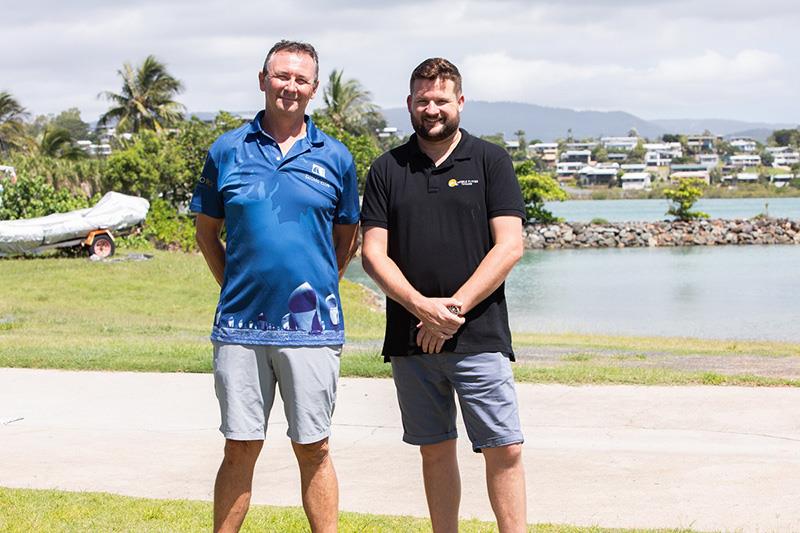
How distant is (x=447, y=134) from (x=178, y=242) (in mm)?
34662

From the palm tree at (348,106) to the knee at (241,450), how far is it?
66023 mm

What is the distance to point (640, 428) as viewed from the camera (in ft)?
26.9

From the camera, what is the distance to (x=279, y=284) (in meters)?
4.74

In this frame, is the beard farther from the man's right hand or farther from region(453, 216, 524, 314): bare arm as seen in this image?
→ the man's right hand

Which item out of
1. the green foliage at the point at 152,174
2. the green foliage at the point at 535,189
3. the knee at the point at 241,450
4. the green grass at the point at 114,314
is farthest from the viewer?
the green foliage at the point at 535,189

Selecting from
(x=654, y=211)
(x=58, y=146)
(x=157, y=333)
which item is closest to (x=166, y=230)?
(x=157, y=333)

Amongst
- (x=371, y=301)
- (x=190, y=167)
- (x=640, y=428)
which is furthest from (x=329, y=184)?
(x=190, y=167)

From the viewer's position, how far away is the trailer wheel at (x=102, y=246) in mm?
28014

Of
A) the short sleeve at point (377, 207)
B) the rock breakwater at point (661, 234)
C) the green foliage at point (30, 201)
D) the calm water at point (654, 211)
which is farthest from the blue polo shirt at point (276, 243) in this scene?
the calm water at point (654, 211)

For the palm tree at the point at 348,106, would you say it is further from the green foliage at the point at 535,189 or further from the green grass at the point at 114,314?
the green grass at the point at 114,314

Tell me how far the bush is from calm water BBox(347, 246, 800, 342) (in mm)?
11127

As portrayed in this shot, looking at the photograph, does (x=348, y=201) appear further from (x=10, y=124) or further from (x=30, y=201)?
(x=10, y=124)

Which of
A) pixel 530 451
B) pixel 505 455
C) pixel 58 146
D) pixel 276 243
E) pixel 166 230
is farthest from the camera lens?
pixel 58 146

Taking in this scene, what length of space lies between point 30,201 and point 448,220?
98.5 ft
